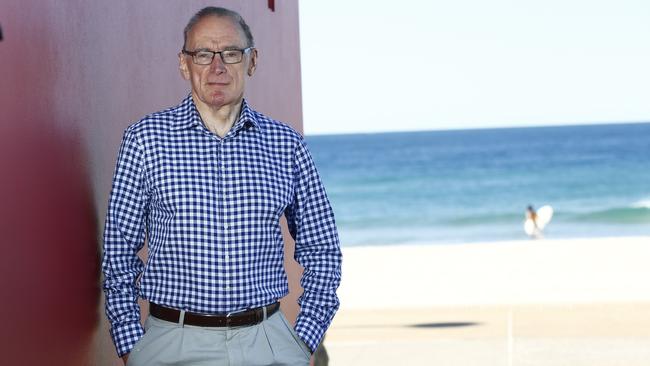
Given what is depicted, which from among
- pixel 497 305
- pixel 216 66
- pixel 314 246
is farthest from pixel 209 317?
pixel 497 305

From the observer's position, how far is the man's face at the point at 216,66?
280cm

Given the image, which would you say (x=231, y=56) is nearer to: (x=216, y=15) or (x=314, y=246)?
(x=216, y=15)

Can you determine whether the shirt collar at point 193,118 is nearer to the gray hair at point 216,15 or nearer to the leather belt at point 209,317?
the gray hair at point 216,15

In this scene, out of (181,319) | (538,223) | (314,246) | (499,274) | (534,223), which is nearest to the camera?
(181,319)

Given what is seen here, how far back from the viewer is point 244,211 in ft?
9.26

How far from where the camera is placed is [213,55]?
9.22ft

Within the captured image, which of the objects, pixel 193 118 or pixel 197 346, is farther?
pixel 193 118

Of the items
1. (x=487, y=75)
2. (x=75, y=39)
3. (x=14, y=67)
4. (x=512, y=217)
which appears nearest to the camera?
(x=14, y=67)

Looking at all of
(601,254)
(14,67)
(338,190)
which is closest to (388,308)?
(601,254)

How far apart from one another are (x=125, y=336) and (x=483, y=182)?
1619 inches

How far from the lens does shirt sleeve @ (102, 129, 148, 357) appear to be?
108 inches

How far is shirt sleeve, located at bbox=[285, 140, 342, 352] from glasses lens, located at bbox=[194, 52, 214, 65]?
36 centimetres

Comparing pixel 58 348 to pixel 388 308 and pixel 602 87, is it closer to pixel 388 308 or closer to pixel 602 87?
pixel 388 308

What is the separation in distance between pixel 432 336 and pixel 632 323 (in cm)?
157
